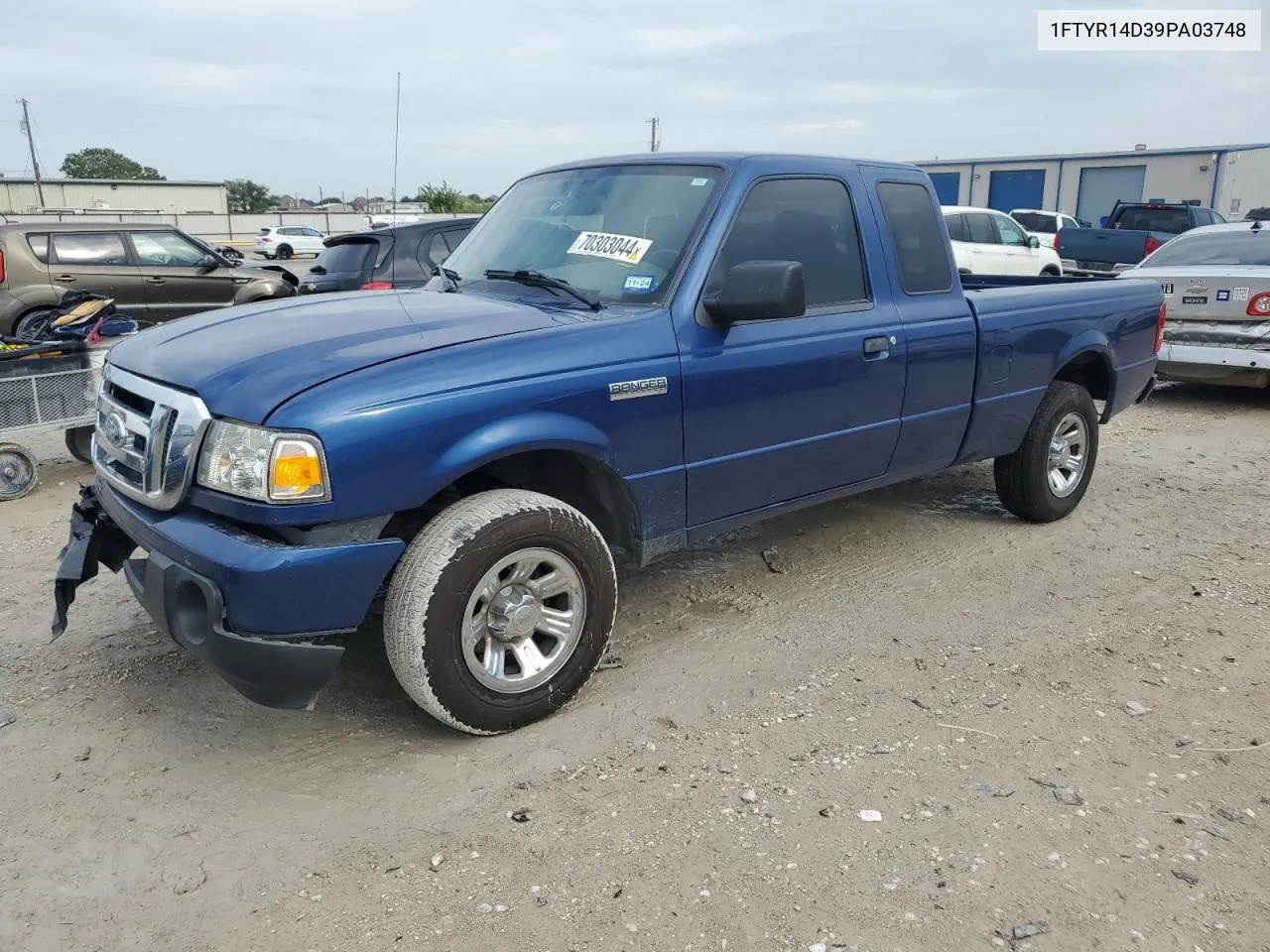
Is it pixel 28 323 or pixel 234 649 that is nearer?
pixel 234 649

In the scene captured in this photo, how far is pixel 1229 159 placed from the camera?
3409cm

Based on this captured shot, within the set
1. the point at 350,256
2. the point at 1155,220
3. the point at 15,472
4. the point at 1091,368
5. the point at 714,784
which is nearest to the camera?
the point at 714,784

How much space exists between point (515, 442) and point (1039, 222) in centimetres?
2467

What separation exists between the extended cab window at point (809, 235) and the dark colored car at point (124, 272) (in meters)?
8.10

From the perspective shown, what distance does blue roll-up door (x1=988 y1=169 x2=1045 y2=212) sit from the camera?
129ft

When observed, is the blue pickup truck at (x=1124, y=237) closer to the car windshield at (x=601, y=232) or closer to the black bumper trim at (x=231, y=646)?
the car windshield at (x=601, y=232)

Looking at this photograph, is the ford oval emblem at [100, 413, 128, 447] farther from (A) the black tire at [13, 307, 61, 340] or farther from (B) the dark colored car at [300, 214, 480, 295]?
(B) the dark colored car at [300, 214, 480, 295]

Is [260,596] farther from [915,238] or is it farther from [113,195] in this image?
[113,195]

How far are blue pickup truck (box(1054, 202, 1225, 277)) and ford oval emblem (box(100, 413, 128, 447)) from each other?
49.9 ft

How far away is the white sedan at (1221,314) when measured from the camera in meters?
8.52

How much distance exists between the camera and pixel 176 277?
440 inches

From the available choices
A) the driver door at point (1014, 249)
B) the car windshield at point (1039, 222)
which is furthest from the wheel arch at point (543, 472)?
the car windshield at point (1039, 222)

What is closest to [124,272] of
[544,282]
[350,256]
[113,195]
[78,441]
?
[350,256]

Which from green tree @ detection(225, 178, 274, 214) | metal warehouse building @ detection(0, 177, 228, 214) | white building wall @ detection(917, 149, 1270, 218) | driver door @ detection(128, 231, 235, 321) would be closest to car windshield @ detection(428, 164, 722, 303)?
driver door @ detection(128, 231, 235, 321)
